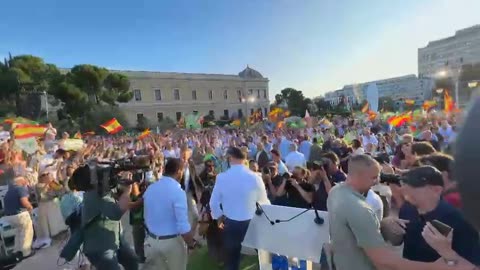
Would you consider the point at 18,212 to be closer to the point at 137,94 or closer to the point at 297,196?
the point at 297,196

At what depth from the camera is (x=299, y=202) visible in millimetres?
4980

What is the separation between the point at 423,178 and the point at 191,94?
70.9 m

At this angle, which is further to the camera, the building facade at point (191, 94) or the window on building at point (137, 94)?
the building facade at point (191, 94)

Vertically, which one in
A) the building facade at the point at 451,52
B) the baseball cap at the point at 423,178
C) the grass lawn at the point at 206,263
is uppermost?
the building facade at the point at 451,52

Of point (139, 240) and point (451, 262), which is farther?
point (139, 240)

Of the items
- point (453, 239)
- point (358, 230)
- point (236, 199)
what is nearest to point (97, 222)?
point (236, 199)

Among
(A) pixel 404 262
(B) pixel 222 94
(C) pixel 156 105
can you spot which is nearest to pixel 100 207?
(A) pixel 404 262

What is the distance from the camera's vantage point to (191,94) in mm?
71812

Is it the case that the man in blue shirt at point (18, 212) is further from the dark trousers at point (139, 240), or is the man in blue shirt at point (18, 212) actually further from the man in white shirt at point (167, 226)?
the man in white shirt at point (167, 226)

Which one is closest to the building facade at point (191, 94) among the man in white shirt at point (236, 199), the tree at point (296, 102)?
the tree at point (296, 102)

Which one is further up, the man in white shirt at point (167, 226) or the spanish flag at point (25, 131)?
the spanish flag at point (25, 131)

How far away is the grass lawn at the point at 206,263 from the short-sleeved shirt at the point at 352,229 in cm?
284

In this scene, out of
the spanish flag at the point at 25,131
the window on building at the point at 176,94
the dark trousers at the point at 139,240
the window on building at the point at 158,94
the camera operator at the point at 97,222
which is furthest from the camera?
the window on building at the point at 176,94

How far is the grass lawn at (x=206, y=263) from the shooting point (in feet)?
16.7
